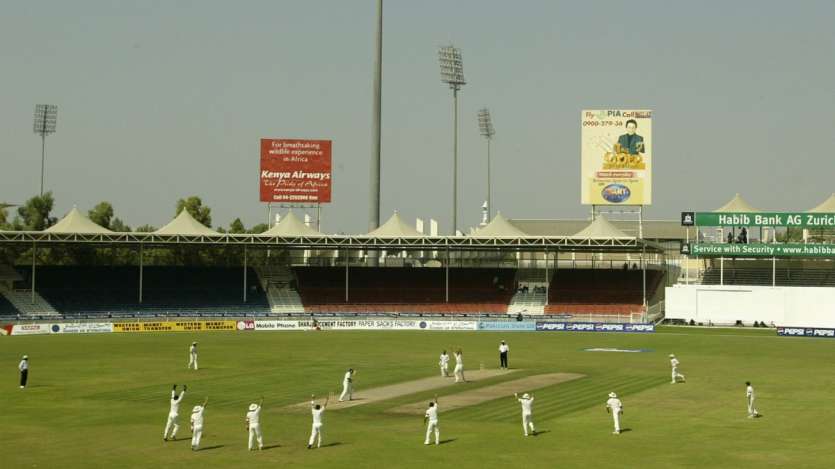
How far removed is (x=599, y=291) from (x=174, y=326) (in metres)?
40.7

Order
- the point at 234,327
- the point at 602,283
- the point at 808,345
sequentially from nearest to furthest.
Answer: the point at 808,345 < the point at 234,327 < the point at 602,283

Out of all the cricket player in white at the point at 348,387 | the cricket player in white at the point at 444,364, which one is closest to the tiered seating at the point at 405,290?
the cricket player in white at the point at 444,364

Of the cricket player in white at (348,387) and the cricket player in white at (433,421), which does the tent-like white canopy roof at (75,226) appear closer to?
the cricket player in white at (348,387)

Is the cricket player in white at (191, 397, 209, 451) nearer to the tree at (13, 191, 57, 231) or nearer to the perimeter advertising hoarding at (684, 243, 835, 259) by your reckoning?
the perimeter advertising hoarding at (684, 243, 835, 259)

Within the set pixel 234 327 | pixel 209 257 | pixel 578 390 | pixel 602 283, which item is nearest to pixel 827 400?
pixel 578 390

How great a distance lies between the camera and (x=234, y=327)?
84.2 meters

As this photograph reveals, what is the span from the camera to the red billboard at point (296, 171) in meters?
101

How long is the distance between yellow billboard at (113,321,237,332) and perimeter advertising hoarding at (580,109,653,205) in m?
33.9

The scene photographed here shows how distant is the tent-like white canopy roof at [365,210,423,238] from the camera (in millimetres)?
93000

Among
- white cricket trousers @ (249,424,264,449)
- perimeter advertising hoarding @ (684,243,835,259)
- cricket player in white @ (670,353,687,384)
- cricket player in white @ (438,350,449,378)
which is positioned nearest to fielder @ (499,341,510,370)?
→ cricket player in white @ (438,350,449,378)

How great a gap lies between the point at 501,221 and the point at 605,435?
62327 mm

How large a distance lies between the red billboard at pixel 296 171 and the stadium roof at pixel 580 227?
46.2m

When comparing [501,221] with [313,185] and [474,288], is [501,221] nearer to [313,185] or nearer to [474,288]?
[474,288]

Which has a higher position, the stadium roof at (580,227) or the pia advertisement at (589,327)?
the stadium roof at (580,227)
